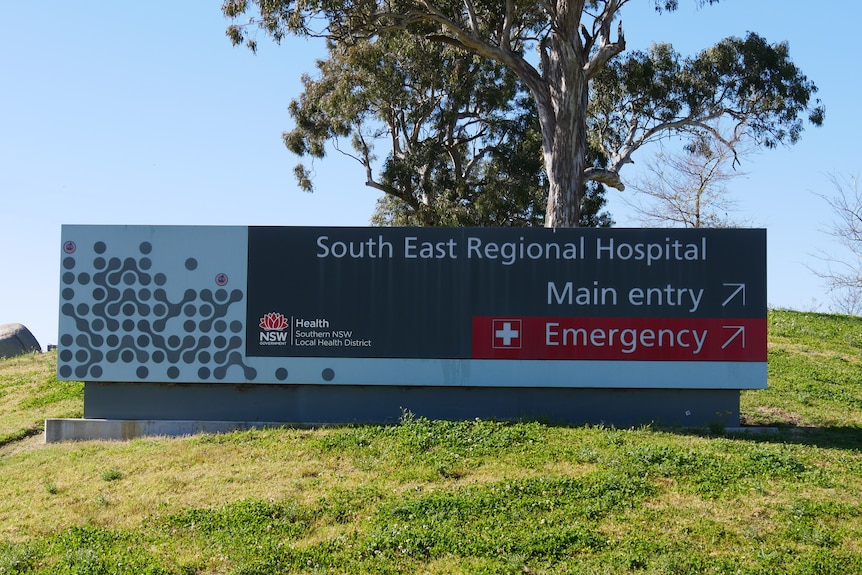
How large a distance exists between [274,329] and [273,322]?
0.11m

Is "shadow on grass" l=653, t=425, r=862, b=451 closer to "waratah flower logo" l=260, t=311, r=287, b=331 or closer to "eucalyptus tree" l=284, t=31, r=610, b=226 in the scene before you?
"waratah flower logo" l=260, t=311, r=287, b=331

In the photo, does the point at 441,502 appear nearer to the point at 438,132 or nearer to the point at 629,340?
the point at 629,340

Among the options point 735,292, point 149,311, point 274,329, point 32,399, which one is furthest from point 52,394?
point 735,292

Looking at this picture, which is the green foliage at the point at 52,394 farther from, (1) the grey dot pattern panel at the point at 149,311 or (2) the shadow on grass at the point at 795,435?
(2) the shadow on grass at the point at 795,435

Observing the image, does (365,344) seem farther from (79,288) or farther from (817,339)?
(817,339)

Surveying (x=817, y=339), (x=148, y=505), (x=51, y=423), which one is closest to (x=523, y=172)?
(x=817, y=339)

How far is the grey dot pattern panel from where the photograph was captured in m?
15.0

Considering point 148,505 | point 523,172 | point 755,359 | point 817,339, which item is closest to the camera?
point 148,505

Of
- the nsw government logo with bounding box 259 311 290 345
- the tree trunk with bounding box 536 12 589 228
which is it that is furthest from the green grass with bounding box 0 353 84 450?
the tree trunk with bounding box 536 12 589 228

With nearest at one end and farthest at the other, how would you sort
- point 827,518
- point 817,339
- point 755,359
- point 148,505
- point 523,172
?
1. point 827,518
2. point 148,505
3. point 755,359
4. point 817,339
5. point 523,172

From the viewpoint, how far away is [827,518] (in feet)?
34.2

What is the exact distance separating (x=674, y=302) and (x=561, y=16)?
36.9 feet

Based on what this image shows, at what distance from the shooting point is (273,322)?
15023mm

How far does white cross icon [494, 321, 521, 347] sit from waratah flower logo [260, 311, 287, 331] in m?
3.25
